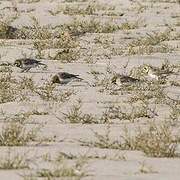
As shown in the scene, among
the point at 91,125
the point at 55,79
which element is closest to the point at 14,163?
the point at 91,125

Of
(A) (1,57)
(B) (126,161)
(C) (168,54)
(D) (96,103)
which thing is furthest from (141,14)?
(B) (126,161)

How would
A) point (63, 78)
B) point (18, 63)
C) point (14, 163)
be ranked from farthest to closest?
point (18, 63), point (63, 78), point (14, 163)

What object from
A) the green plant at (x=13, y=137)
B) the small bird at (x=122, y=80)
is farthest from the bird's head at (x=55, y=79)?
the green plant at (x=13, y=137)

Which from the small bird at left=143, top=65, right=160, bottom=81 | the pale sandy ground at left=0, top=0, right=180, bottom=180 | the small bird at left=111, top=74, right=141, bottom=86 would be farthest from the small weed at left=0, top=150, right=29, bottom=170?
the small bird at left=143, top=65, right=160, bottom=81

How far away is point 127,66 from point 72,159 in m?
5.19

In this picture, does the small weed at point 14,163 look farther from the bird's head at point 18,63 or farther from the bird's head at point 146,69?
the bird's head at point 18,63

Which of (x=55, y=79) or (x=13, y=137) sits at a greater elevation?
(x=13, y=137)

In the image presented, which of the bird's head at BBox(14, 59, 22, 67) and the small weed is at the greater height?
the small weed

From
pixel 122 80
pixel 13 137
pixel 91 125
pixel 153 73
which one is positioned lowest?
pixel 153 73

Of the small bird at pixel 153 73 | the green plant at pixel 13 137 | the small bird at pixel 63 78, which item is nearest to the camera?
the green plant at pixel 13 137

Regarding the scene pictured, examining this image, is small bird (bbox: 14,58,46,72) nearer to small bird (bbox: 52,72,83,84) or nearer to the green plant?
small bird (bbox: 52,72,83,84)

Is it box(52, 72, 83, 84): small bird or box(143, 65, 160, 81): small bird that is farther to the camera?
box(143, 65, 160, 81): small bird

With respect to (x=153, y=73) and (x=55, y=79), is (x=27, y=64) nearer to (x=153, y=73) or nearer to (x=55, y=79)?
(x=55, y=79)

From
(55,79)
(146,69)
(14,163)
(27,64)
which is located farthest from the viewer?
(27,64)
